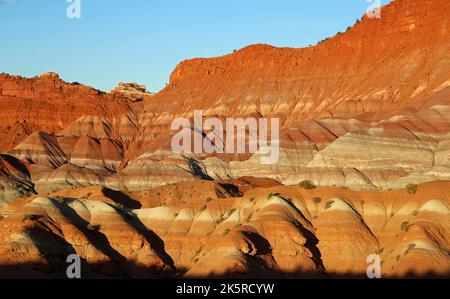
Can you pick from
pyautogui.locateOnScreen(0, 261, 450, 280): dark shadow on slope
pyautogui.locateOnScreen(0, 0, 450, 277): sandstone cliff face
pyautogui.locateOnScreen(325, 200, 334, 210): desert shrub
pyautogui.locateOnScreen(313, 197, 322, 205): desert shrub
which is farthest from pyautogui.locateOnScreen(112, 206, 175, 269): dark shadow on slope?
pyautogui.locateOnScreen(325, 200, 334, 210): desert shrub

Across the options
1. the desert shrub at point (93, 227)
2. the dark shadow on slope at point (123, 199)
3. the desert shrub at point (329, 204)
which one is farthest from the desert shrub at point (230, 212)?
the dark shadow on slope at point (123, 199)

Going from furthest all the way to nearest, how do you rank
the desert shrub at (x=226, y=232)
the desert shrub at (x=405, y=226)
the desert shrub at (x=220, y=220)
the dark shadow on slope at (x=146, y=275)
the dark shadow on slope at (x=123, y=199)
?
1. the dark shadow on slope at (x=123, y=199)
2. the desert shrub at (x=220, y=220)
3. the desert shrub at (x=226, y=232)
4. the desert shrub at (x=405, y=226)
5. the dark shadow on slope at (x=146, y=275)

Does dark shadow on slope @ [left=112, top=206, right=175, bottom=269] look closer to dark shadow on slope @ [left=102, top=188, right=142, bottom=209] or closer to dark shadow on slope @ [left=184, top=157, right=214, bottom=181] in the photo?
dark shadow on slope @ [left=102, top=188, right=142, bottom=209]

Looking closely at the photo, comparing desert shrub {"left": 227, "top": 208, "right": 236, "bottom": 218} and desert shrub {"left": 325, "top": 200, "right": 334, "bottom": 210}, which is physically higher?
desert shrub {"left": 325, "top": 200, "right": 334, "bottom": 210}

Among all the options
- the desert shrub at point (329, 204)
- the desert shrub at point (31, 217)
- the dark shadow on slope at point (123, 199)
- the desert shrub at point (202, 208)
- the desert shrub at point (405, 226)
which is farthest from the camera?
the dark shadow on slope at point (123, 199)

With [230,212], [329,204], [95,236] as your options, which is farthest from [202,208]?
[329,204]

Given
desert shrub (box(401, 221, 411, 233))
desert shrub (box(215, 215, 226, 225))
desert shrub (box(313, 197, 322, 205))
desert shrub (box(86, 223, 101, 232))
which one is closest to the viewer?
desert shrub (box(401, 221, 411, 233))

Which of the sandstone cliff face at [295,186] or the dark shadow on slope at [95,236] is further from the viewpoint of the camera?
the dark shadow on slope at [95,236]

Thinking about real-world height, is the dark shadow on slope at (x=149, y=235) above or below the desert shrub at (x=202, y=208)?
below

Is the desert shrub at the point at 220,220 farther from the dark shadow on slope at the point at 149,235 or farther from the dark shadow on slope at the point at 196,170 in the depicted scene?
the dark shadow on slope at the point at 196,170

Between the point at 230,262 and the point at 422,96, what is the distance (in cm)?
8884

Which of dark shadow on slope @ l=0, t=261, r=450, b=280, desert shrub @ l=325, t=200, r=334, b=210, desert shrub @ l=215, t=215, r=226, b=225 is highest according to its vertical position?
desert shrub @ l=325, t=200, r=334, b=210

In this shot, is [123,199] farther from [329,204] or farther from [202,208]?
[329,204]
